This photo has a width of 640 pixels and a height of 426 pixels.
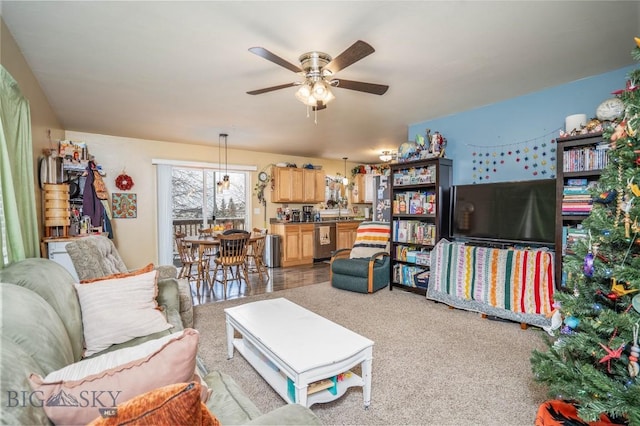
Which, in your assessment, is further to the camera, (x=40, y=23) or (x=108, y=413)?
(x=40, y=23)

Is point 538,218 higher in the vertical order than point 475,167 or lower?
lower

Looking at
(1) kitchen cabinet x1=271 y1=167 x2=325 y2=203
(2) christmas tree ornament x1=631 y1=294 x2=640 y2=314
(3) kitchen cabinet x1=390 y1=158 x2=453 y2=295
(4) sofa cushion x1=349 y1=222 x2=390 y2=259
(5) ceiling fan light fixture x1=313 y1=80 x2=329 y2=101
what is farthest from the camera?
(1) kitchen cabinet x1=271 y1=167 x2=325 y2=203

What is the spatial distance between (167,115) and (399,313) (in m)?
3.92

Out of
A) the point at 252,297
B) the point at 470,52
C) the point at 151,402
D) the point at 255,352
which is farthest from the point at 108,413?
the point at 252,297

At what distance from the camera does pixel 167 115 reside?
4055 mm

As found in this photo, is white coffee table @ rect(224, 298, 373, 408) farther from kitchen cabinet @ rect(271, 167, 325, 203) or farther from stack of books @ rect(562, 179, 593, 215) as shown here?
kitchen cabinet @ rect(271, 167, 325, 203)

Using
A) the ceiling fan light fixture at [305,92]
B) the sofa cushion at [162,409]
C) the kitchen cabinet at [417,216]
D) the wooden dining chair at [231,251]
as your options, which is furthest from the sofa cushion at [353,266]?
the sofa cushion at [162,409]

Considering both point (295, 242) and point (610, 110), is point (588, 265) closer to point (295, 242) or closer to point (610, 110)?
point (610, 110)

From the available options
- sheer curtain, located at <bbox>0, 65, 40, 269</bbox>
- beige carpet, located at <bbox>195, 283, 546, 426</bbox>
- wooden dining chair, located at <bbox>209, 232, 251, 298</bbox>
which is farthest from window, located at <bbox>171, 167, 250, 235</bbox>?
sheer curtain, located at <bbox>0, 65, 40, 269</bbox>

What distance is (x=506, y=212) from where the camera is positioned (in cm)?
341

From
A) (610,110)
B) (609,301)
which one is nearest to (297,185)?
(610,110)

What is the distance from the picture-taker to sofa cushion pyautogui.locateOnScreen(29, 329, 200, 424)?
0.72 meters

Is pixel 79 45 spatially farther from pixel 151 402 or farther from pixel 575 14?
pixel 575 14

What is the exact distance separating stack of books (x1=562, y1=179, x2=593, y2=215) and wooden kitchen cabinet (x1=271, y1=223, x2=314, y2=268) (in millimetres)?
4672
